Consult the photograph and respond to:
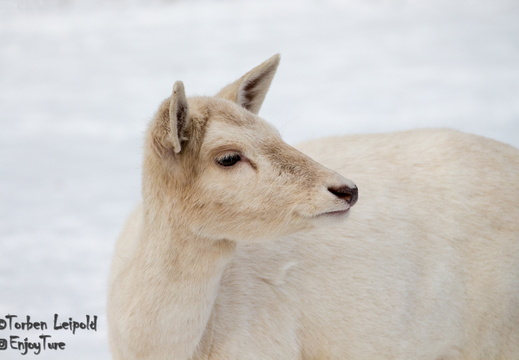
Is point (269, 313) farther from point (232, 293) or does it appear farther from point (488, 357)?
point (488, 357)

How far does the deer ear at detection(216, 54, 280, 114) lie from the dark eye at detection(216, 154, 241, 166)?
0.73 m

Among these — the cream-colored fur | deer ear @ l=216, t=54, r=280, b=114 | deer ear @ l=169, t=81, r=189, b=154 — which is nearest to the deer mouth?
the cream-colored fur

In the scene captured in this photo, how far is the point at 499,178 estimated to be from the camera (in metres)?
5.98

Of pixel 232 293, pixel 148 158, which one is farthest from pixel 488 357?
pixel 148 158

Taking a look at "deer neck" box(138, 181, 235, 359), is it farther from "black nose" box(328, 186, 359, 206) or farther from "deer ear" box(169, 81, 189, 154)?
→ "black nose" box(328, 186, 359, 206)

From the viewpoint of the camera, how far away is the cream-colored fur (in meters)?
4.46

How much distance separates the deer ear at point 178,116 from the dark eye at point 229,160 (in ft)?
0.75

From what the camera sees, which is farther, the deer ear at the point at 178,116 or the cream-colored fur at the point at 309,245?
the cream-colored fur at the point at 309,245

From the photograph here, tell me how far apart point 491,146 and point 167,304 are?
2871mm

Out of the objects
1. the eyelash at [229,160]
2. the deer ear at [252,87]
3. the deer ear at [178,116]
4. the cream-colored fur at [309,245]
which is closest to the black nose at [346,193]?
the cream-colored fur at [309,245]

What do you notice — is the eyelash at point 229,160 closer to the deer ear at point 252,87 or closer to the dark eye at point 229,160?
the dark eye at point 229,160

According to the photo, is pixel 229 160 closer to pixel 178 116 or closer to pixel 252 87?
pixel 178 116

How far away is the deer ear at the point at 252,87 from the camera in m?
5.12

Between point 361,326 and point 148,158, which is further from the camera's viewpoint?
point 361,326
